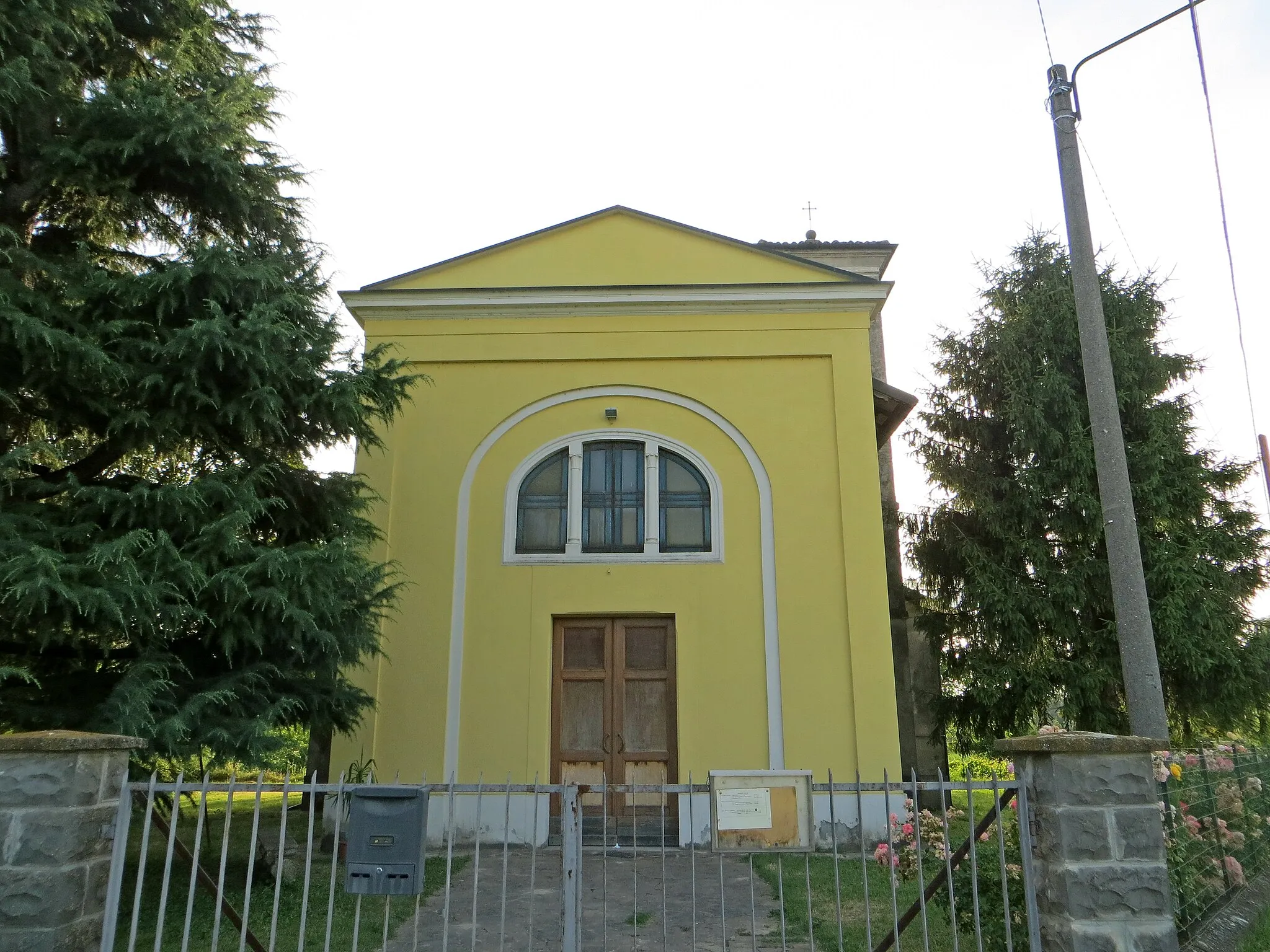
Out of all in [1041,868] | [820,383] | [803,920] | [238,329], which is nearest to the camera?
[1041,868]

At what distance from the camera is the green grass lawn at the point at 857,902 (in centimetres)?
555

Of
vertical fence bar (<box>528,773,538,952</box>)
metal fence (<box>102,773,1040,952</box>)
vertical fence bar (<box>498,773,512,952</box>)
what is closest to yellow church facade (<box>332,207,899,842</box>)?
metal fence (<box>102,773,1040,952</box>)

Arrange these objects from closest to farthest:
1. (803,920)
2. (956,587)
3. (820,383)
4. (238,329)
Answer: (803,920) < (238,329) < (820,383) < (956,587)


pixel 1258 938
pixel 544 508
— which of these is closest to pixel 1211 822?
pixel 1258 938

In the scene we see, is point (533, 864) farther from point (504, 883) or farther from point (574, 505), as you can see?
point (574, 505)

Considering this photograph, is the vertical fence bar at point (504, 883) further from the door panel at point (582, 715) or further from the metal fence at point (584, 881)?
the door panel at point (582, 715)

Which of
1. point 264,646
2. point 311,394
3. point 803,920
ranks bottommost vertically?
point 803,920

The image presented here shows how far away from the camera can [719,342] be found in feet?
35.4

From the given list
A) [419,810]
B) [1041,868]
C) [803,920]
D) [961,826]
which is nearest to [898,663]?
[961,826]

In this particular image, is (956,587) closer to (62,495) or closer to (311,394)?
(311,394)

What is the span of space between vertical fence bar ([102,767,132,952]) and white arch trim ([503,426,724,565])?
18.4 feet

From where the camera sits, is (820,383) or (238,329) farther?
(820,383)

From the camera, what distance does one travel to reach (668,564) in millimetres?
10047

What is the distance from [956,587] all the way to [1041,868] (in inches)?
323
